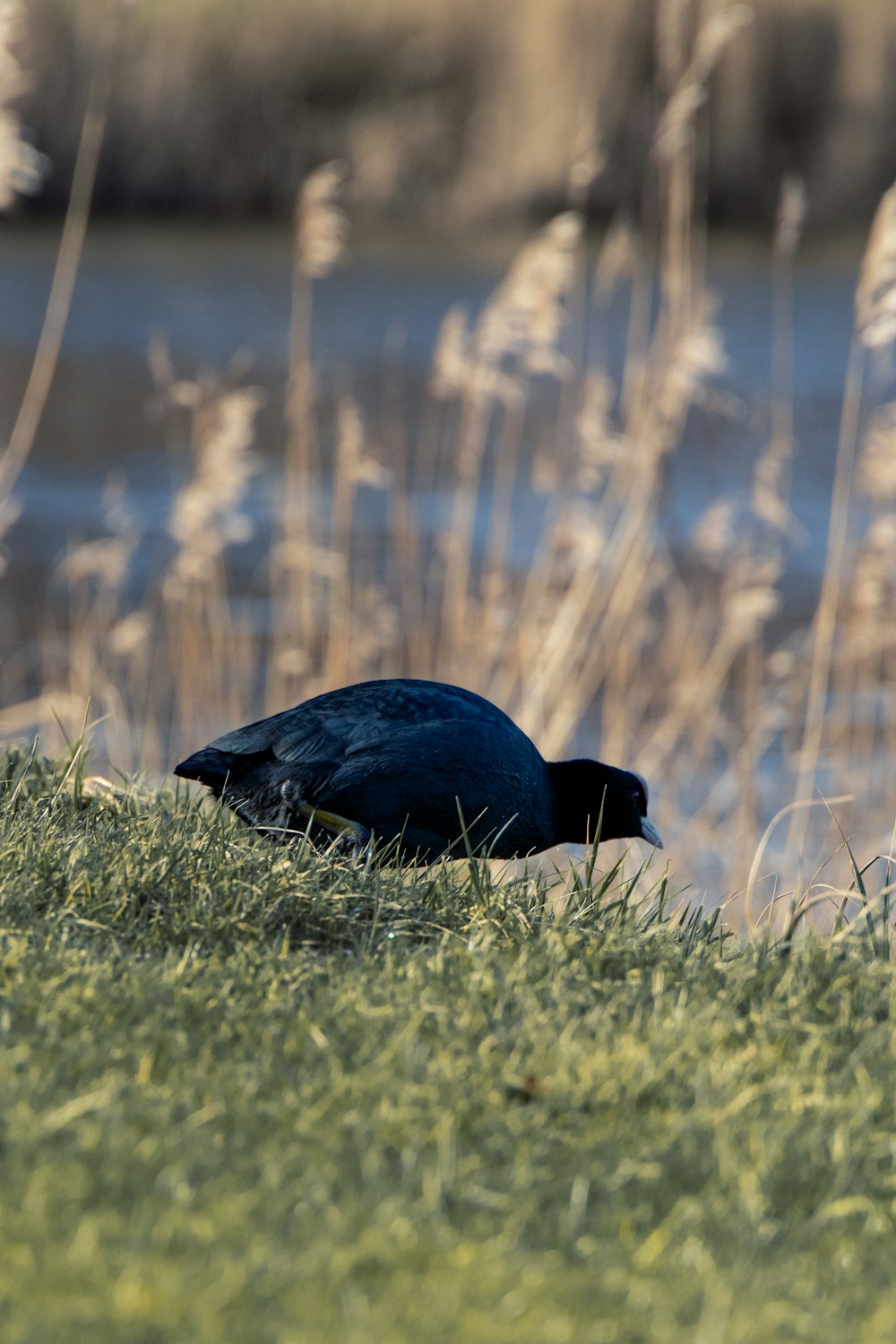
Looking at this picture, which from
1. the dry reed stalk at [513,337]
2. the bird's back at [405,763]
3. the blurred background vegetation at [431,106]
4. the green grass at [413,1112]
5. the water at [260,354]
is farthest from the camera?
the blurred background vegetation at [431,106]

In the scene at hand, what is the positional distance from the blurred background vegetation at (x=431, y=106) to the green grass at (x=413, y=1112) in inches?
369

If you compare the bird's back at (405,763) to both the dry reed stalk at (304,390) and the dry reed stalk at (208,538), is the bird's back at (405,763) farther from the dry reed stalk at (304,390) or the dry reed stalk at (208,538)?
the dry reed stalk at (304,390)

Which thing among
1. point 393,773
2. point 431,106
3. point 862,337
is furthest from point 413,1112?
point 431,106

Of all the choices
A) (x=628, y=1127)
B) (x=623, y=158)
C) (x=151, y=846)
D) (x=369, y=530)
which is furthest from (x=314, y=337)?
(x=628, y=1127)

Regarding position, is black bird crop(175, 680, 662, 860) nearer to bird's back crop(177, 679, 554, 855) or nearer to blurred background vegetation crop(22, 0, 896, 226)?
bird's back crop(177, 679, 554, 855)

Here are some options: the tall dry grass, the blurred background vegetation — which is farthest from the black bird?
the blurred background vegetation

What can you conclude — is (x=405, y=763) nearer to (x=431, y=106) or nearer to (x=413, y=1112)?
(x=413, y=1112)

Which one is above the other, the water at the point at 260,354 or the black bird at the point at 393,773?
the water at the point at 260,354

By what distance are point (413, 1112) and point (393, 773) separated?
109 cm

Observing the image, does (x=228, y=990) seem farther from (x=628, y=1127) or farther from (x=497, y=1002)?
(x=628, y=1127)

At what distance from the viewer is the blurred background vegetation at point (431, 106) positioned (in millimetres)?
12266

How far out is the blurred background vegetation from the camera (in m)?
12.3

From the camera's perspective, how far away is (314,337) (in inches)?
489

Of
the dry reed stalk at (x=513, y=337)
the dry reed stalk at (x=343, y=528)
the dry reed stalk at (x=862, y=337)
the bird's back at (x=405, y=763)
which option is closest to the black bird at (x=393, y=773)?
the bird's back at (x=405, y=763)
